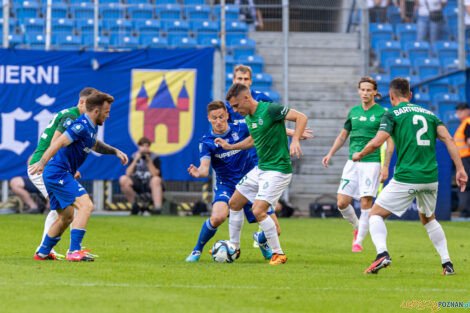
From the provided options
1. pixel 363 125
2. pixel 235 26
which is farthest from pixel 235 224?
pixel 235 26

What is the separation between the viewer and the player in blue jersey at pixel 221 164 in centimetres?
956

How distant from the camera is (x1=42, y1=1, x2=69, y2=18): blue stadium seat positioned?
2227 cm

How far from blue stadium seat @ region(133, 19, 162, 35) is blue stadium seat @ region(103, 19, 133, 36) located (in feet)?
0.89

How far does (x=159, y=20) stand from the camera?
74.9 ft

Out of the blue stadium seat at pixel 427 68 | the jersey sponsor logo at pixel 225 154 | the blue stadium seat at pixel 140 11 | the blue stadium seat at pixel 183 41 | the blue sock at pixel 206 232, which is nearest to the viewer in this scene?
the blue sock at pixel 206 232

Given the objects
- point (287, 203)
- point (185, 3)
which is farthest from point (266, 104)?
point (185, 3)

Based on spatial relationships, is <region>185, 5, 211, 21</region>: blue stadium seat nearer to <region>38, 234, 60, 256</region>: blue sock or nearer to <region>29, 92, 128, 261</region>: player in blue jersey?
<region>29, 92, 128, 261</region>: player in blue jersey

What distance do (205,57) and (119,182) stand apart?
11.6 ft

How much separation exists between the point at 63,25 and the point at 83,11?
730 millimetres

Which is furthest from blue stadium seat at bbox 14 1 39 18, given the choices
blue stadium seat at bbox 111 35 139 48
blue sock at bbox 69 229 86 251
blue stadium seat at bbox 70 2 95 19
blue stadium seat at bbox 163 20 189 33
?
blue sock at bbox 69 229 86 251

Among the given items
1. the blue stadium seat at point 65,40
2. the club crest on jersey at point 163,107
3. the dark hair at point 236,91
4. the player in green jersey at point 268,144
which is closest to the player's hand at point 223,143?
the player in green jersey at point 268,144

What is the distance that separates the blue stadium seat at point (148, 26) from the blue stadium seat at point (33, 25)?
8.00 feet

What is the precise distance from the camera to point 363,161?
1202 centimetres

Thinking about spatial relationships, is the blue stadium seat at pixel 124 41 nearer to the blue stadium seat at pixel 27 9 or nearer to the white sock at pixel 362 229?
the blue stadium seat at pixel 27 9
